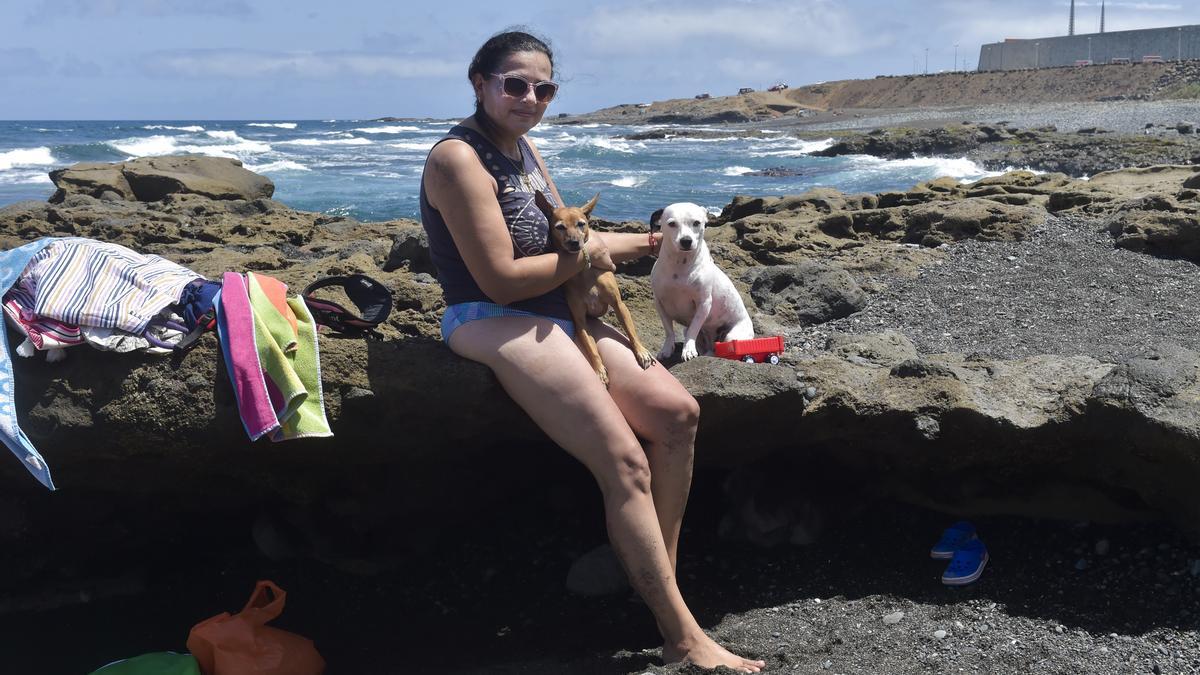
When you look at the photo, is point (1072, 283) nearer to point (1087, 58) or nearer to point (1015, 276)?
point (1015, 276)

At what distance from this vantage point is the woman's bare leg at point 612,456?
369cm

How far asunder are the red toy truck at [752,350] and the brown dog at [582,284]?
621mm

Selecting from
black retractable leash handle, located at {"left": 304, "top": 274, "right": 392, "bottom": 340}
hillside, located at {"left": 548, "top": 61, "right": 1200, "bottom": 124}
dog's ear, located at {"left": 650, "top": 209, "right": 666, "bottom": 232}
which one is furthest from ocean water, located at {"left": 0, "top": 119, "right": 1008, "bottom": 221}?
hillside, located at {"left": 548, "top": 61, "right": 1200, "bottom": 124}

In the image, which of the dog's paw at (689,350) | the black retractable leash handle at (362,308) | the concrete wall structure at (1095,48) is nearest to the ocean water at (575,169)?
the dog's paw at (689,350)

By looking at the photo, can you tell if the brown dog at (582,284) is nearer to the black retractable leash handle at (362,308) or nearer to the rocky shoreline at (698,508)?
the rocky shoreline at (698,508)

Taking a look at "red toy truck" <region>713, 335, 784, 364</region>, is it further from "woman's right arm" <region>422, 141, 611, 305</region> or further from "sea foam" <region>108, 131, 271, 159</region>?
"sea foam" <region>108, 131, 271, 159</region>

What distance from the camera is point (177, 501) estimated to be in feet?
15.9

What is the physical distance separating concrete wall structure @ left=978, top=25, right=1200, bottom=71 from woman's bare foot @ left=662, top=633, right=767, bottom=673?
91.9 m

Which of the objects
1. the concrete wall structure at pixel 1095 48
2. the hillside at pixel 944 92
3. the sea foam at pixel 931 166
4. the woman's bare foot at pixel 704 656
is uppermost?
the concrete wall structure at pixel 1095 48

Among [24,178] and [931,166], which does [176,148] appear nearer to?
[24,178]

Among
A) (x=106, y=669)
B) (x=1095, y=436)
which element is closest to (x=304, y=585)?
(x=106, y=669)

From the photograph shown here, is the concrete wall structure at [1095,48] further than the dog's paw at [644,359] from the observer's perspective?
Yes

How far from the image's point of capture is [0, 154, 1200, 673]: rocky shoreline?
400 cm

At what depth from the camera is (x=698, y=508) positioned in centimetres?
510
